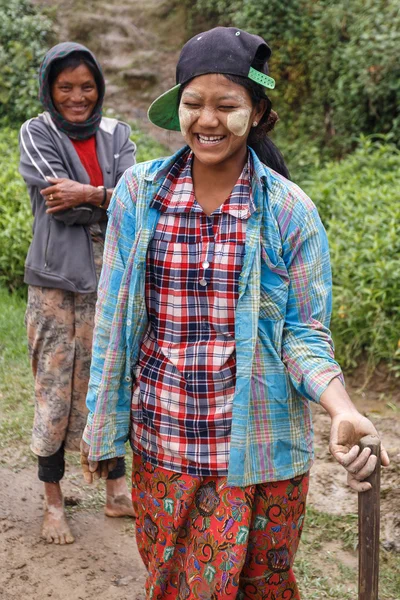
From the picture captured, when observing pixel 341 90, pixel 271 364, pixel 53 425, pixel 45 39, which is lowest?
pixel 53 425

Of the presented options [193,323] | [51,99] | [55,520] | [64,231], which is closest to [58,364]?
[64,231]

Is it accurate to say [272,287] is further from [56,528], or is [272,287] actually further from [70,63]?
[56,528]

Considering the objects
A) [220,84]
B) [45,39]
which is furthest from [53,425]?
[45,39]

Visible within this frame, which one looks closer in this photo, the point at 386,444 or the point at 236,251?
the point at 236,251

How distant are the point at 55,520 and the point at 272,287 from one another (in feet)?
6.12

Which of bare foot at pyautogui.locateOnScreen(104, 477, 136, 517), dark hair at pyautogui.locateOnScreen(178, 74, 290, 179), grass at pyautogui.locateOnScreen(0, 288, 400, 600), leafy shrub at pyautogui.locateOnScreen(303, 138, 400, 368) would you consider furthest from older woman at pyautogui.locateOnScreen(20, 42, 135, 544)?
leafy shrub at pyautogui.locateOnScreen(303, 138, 400, 368)

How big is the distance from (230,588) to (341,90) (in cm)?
640

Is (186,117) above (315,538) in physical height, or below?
above

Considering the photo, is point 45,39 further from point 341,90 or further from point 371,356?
point 371,356

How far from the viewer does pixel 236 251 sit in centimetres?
232

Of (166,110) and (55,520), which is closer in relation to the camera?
(166,110)

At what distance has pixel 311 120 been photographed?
860 cm

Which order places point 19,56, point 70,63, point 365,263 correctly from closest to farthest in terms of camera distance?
point 70,63
point 365,263
point 19,56

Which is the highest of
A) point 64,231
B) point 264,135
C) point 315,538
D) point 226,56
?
point 226,56
